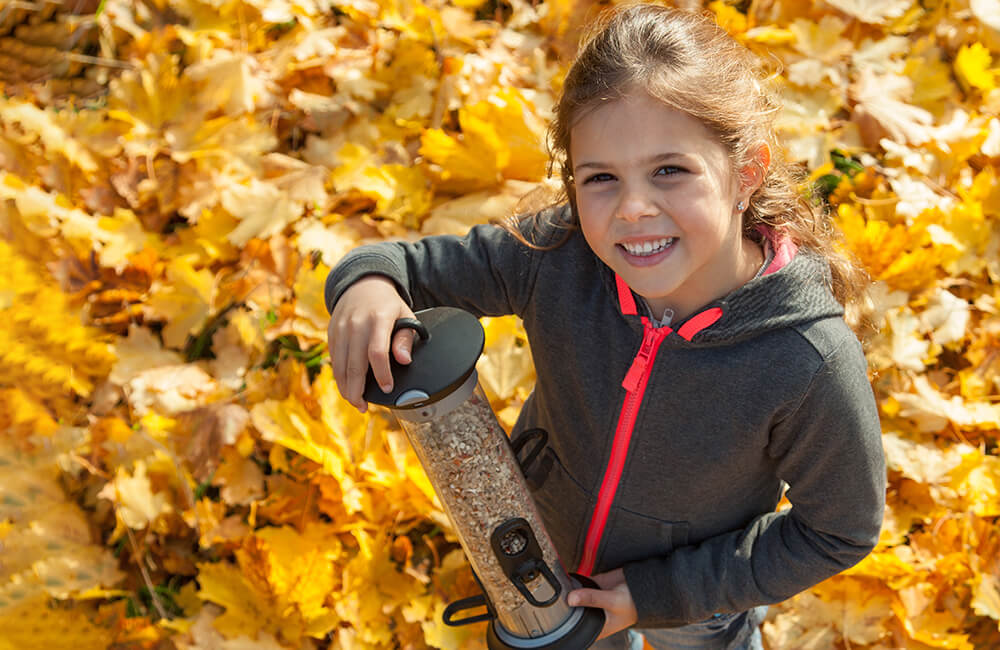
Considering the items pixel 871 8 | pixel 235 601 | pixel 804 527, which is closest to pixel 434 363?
pixel 804 527

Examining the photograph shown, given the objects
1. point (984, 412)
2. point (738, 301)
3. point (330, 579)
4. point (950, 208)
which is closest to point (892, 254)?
point (950, 208)

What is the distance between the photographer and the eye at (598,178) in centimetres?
104

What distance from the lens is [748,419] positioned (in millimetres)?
1073

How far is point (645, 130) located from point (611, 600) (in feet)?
2.40

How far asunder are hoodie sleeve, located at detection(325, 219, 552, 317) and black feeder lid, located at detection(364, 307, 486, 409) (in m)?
0.20

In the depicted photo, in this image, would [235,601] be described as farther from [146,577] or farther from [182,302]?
[182,302]

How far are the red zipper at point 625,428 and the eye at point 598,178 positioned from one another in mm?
209

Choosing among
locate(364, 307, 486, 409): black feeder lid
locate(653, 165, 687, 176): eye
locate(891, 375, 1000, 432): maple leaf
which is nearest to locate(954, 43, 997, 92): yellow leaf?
locate(891, 375, 1000, 432): maple leaf

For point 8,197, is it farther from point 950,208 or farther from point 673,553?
point 950,208

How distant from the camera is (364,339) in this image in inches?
40.1

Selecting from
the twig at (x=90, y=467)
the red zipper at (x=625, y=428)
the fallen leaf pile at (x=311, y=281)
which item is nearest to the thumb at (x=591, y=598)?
the red zipper at (x=625, y=428)

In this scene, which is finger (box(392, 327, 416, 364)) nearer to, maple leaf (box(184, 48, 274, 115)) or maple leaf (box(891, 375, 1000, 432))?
maple leaf (box(891, 375, 1000, 432))

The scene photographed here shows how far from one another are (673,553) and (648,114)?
697mm

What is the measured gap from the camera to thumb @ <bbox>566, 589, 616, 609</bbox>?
121 centimetres
